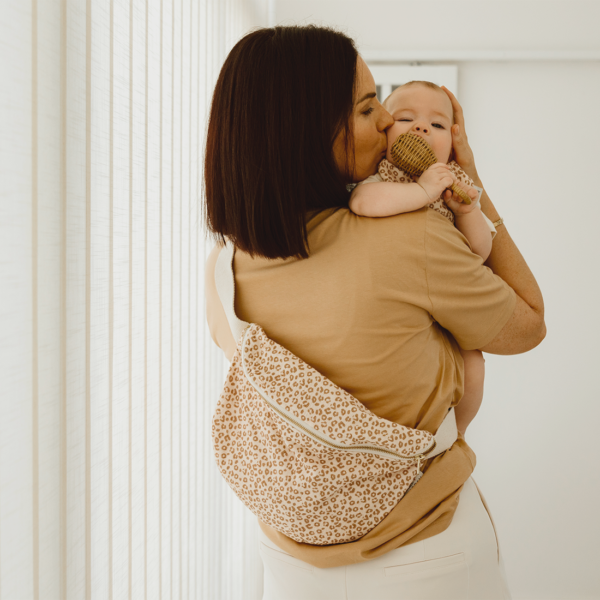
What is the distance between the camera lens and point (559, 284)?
2.12 meters

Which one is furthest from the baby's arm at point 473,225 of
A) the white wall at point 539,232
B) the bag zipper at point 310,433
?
the white wall at point 539,232

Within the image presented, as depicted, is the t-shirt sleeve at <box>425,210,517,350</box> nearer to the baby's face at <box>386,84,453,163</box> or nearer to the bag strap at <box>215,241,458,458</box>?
the bag strap at <box>215,241,458,458</box>

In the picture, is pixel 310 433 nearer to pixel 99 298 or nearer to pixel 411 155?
pixel 99 298

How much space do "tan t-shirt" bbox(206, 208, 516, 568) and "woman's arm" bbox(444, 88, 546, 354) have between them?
4 centimetres

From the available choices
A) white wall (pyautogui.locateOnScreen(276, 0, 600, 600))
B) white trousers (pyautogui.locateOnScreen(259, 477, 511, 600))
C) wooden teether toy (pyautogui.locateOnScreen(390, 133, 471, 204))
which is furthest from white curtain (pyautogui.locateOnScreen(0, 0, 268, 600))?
white wall (pyautogui.locateOnScreen(276, 0, 600, 600))

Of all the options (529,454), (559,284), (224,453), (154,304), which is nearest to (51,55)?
(154,304)

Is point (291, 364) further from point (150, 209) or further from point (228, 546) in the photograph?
point (228, 546)

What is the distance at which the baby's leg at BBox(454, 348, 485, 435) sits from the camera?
0.91 m

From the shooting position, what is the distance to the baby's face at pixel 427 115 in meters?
0.97

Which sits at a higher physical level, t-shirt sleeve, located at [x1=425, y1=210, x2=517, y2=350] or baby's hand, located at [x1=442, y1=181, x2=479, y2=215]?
baby's hand, located at [x1=442, y1=181, x2=479, y2=215]

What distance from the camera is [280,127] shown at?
27.5 inches

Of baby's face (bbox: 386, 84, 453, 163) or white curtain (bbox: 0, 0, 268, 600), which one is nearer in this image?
white curtain (bbox: 0, 0, 268, 600)

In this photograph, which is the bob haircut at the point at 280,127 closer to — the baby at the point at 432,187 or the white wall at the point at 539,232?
the baby at the point at 432,187

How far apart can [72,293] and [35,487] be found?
226 mm
